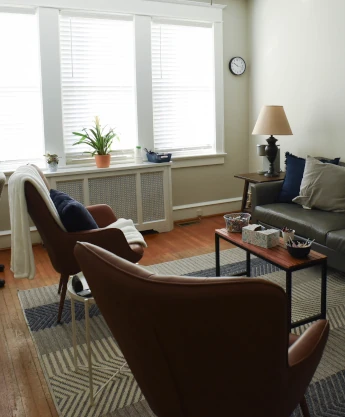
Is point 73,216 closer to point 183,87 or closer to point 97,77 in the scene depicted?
point 97,77

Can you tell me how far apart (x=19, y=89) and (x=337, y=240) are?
10.4 feet

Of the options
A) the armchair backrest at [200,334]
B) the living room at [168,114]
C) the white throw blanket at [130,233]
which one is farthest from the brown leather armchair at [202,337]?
the white throw blanket at [130,233]

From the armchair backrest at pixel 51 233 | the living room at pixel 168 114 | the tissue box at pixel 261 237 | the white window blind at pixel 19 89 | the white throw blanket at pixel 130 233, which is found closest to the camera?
the armchair backrest at pixel 51 233

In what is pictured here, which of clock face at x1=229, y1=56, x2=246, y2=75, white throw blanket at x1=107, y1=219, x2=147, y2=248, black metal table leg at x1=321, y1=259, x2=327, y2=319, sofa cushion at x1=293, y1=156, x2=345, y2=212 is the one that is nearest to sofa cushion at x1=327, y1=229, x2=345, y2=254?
sofa cushion at x1=293, y1=156, x2=345, y2=212

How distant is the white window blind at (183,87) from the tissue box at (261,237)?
2.48 metres

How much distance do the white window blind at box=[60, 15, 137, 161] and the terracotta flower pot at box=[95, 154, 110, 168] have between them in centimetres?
27

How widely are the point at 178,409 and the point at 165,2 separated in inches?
176

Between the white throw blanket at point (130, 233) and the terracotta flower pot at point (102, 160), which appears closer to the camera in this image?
the white throw blanket at point (130, 233)

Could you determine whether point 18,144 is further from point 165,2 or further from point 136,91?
point 165,2

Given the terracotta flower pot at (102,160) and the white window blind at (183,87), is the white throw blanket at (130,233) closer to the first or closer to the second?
the terracotta flower pot at (102,160)

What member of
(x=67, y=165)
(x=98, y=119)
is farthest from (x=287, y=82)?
(x=67, y=165)

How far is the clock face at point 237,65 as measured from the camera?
5.51 meters

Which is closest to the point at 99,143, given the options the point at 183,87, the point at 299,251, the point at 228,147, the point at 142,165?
the point at 142,165

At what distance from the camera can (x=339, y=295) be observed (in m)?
3.31
